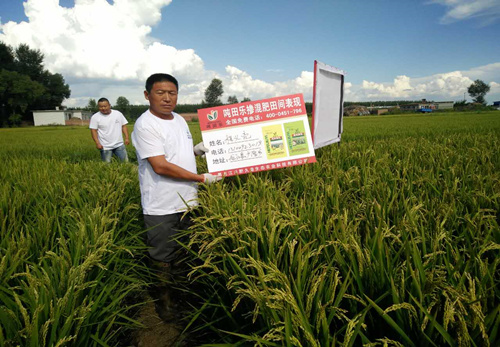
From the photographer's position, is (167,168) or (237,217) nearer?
(237,217)

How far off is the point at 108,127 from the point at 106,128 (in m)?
0.05

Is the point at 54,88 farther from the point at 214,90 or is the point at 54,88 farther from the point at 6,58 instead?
the point at 214,90

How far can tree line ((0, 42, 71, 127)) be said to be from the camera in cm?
5331

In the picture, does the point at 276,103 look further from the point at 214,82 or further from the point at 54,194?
the point at 214,82

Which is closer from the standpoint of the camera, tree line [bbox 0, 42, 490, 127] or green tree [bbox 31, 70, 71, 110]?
tree line [bbox 0, 42, 490, 127]

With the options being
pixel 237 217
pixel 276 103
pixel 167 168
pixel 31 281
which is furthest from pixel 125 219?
pixel 276 103

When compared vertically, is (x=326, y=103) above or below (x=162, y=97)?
below

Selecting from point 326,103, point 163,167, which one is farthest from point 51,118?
point 163,167

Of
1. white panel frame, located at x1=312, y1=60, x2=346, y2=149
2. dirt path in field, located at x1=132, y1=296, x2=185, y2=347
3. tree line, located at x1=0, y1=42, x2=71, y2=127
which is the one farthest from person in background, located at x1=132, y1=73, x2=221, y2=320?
tree line, located at x1=0, y1=42, x2=71, y2=127

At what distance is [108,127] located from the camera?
263 inches

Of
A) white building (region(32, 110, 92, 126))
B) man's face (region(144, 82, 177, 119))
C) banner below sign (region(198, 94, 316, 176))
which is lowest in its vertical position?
banner below sign (region(198, 94, 316, 176))

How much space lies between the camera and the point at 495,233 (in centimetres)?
161

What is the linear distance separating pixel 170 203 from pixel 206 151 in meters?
0.69

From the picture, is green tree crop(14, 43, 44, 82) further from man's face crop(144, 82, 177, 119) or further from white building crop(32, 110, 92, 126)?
man's face crop(144, 82, 177, 119)
